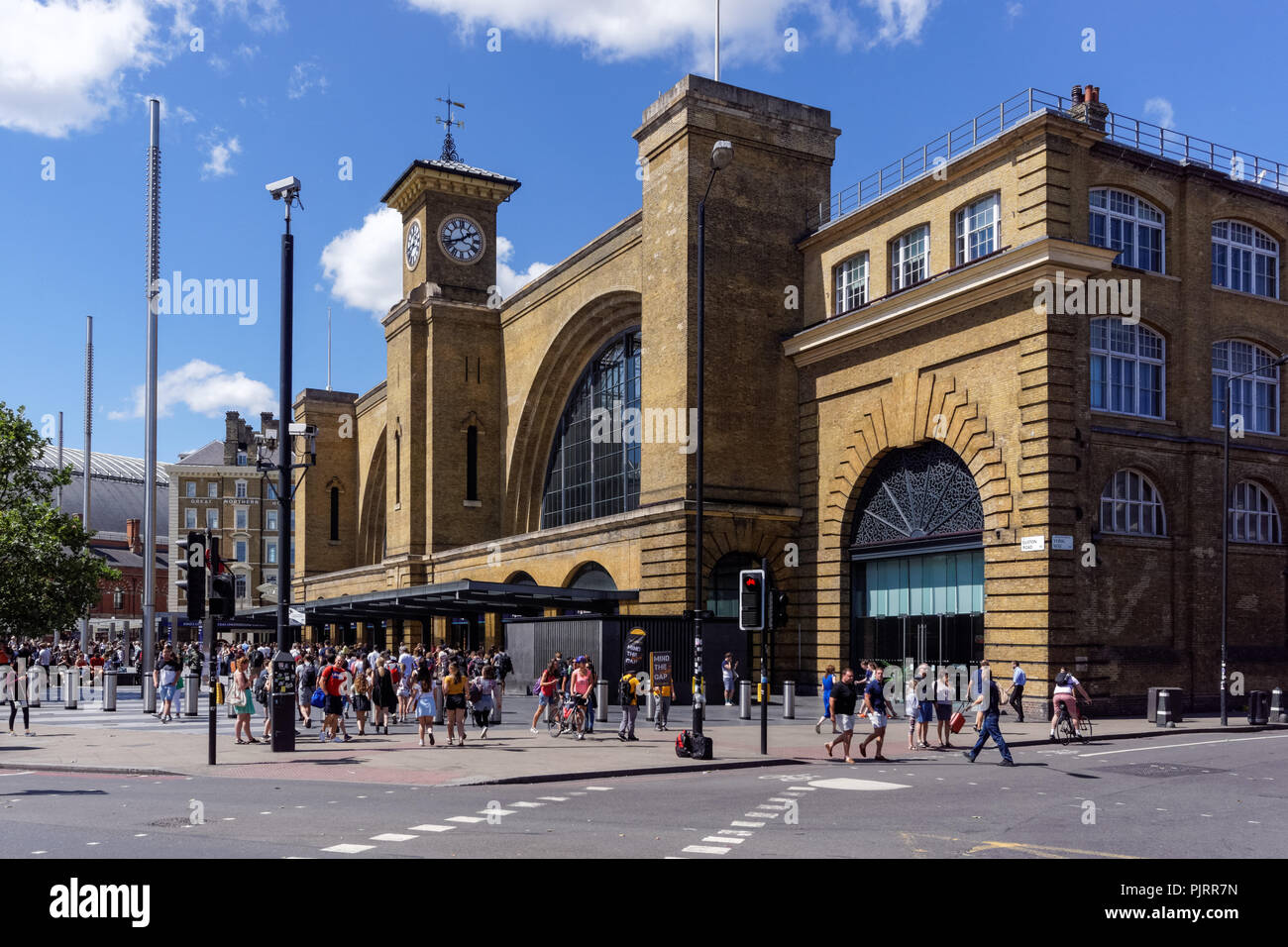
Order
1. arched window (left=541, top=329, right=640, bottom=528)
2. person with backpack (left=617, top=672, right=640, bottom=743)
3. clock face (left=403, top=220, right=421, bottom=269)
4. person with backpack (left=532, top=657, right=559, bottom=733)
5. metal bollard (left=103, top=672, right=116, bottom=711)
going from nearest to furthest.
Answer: person with backpack (left=617, top=672, right=640, bottom=743) < person with backpack (left=532, top=657, right=559, bottom=733) < metal bollard (left=103, top=672, right=116, bottom=711) < arched window (left=541, top=329, right=640, bottom=528) < clock face (left=403, top=220, right=421, bottom=269)

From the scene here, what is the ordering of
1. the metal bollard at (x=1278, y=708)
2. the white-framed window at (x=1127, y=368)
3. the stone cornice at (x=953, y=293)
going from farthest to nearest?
1. the white-framed window at (x=1127, y=368)
2. the metal bollard at (x=1278, y=708)
3. the stone cornice at (x=953, y=293)

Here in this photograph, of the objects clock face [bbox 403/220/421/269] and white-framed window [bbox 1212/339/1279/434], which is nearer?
white-framed window [bbox 1212/339/1279/434]

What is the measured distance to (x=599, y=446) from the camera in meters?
49.9

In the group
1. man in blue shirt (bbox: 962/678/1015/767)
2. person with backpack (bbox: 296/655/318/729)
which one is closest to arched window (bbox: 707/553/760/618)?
person with backpack (bbox: 296/655/318/729)

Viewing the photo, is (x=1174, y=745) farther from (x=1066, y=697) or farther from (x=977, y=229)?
(x=977, y=229)

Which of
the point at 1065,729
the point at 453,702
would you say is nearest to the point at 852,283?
the point at 1065,729

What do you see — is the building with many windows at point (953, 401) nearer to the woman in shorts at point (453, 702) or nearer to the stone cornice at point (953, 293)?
the stone cornice at point (953, 293)

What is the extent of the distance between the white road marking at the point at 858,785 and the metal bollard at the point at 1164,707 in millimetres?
12973

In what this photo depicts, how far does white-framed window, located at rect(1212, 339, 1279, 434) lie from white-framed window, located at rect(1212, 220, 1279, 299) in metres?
1.76

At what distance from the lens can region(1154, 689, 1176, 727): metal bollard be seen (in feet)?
91.0

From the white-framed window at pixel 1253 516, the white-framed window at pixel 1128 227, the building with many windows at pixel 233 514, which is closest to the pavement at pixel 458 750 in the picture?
the white-framed window at pixel 1253 516

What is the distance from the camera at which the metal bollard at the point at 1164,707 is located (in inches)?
1092

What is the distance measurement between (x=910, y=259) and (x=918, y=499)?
7121 millimetres

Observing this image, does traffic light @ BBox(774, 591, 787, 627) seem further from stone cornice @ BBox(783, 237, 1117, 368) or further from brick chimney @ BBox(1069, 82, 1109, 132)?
brick chimney @ BBox(1069, 82, 1109, 132)
